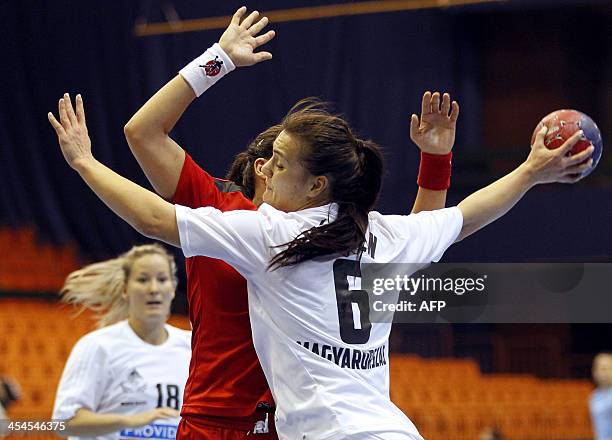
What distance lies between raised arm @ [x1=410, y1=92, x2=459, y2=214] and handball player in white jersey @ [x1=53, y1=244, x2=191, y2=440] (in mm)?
1828

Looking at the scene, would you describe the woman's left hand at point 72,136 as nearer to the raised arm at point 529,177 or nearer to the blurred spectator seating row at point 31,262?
the raised arm at point 529,177

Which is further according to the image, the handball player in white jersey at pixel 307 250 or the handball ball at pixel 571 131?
the handball ball at pixel 571 131

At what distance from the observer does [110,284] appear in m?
5.46

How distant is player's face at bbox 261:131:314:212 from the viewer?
2.82 m

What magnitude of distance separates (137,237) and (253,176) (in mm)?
11002

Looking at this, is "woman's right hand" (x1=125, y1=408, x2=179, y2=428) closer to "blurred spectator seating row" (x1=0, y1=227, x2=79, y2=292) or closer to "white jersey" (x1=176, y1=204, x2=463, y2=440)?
"white jersey" (x1=176, y1=204, x2=463, y2=440)

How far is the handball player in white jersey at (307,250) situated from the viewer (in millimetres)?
2648

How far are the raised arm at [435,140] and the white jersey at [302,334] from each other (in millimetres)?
731

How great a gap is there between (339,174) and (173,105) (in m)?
0.51

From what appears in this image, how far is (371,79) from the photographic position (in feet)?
45.4

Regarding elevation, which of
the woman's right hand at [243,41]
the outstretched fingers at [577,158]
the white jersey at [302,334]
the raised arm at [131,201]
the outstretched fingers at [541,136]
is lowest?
the white jersey at [302,334]

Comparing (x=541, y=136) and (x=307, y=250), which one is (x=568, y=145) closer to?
(x=541, y=136)

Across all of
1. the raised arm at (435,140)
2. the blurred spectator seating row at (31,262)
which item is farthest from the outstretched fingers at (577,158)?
the blurred spectator seating row at (31,262)

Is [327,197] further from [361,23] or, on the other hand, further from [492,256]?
[361,23]
